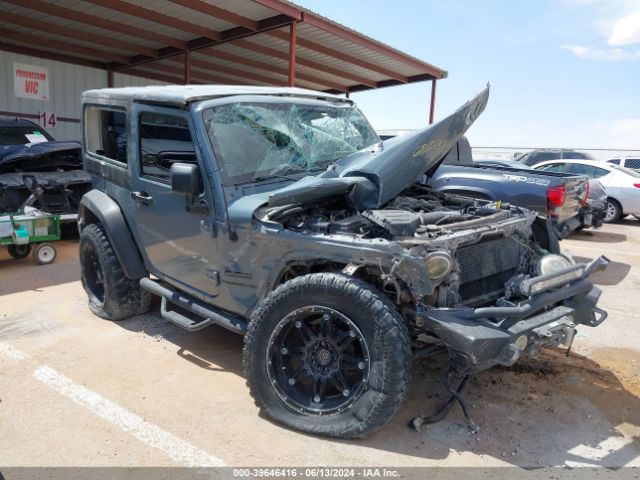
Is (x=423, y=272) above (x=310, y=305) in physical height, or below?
above

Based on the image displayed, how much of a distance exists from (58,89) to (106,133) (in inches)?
440

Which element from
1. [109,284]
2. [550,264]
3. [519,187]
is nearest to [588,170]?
[519,187]

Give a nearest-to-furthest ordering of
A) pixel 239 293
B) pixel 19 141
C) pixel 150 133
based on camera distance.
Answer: pixel 239 293
pixel 150 133
pixel 19 141

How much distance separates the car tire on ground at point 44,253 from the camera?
7.20m

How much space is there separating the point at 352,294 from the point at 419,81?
1416cm

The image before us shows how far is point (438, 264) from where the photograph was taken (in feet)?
9.00

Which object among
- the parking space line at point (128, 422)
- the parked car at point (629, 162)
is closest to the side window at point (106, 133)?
the parking space line at point (128, 422)

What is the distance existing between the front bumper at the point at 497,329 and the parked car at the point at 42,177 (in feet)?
22.3

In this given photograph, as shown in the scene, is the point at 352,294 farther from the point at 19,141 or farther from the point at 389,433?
the point at 19,141

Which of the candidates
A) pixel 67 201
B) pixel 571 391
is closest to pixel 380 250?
pixel 571 391

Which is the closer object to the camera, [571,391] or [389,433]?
[389,433]

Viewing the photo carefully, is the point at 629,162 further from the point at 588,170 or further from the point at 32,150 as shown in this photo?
the point at 32,150

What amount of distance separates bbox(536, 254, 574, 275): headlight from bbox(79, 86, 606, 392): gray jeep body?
0.08m

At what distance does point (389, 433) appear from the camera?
3.01 m
